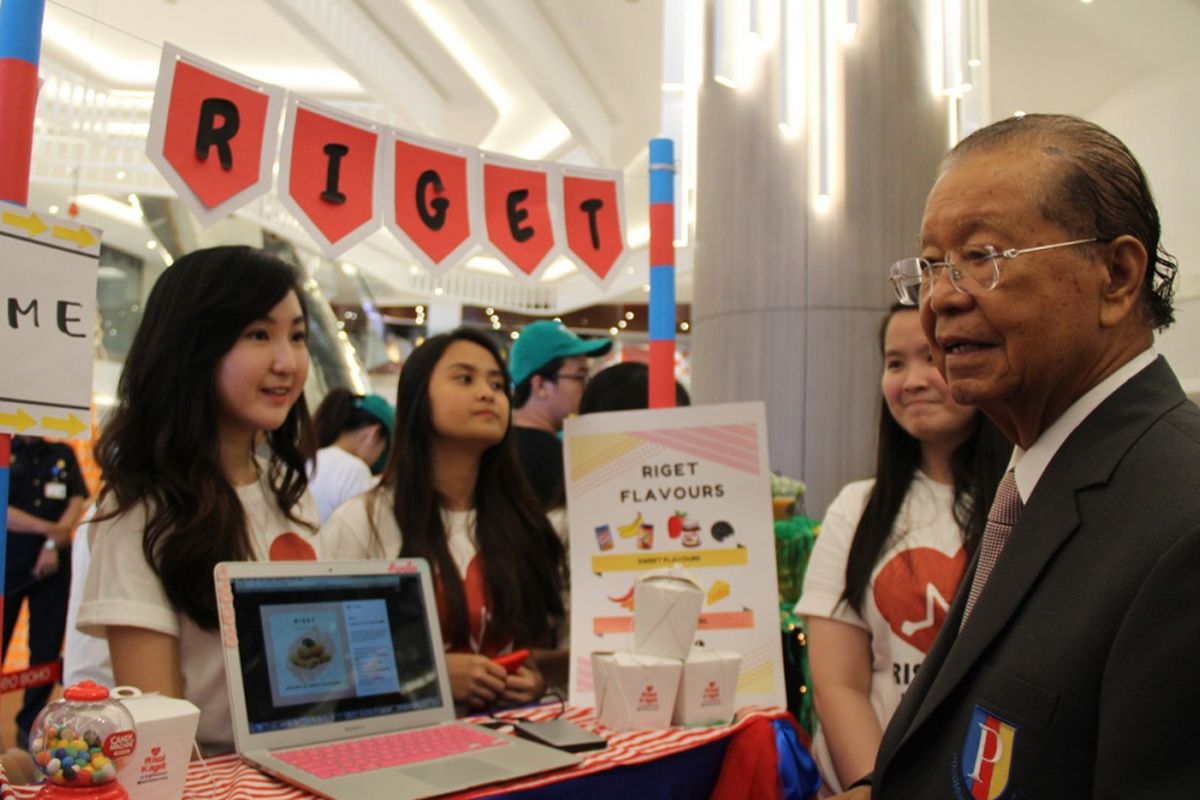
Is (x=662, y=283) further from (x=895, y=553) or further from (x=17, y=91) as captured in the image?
(x=17, y=91)

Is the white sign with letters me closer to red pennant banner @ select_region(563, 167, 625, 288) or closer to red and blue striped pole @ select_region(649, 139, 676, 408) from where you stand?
red and blue striped pole @ select_region(649, 139, 676, 408)

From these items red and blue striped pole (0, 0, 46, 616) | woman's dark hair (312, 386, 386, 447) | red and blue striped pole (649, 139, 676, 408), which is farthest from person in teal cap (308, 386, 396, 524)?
red and blue striped pole (0, 0, 46, 616)

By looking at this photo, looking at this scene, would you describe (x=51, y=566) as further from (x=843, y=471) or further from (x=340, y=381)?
(x=340, y=381)

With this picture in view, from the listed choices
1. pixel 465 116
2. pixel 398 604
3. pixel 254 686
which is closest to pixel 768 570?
pixel 398 604

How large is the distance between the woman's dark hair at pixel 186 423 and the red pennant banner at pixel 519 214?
85cm

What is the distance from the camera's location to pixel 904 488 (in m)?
1.99

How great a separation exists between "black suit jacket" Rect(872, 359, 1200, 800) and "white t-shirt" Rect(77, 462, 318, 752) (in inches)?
39.6

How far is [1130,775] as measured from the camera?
0.86m

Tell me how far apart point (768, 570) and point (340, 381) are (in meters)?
8.24

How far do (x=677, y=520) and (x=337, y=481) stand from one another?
7.21 feet

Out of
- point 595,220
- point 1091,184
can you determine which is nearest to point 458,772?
point 1091,184

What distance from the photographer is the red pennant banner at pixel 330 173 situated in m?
2.21

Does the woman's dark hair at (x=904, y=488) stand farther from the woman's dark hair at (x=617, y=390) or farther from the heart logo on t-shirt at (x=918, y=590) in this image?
the woman's dark hair at (x=617, y=390)

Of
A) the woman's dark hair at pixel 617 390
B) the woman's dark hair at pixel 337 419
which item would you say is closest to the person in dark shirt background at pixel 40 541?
the woman's dark hair at pixel 337 419
